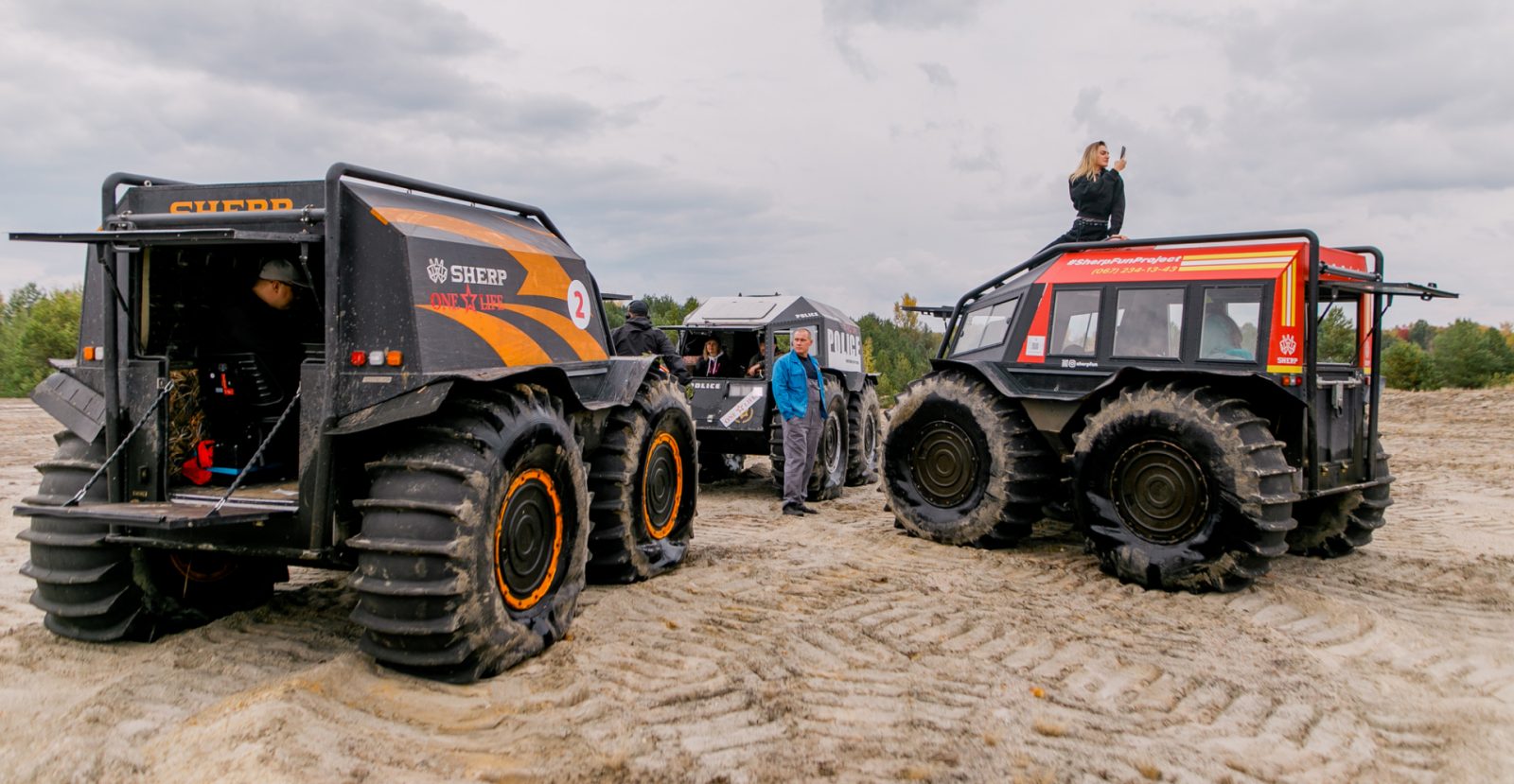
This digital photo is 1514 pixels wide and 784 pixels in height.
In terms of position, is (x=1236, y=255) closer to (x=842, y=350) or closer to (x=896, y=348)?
(x=842, y=350)

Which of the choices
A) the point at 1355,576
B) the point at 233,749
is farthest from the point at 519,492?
the point at 1355,576

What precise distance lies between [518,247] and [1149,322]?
4.51 m

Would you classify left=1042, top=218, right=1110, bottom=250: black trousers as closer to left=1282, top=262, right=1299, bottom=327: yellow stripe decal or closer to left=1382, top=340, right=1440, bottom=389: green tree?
left=1282, top=262, right=1299, bottom=327: yellow stripe decal

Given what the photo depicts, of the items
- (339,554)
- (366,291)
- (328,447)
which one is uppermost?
(366,291)

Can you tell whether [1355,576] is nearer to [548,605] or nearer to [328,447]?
[548,605]

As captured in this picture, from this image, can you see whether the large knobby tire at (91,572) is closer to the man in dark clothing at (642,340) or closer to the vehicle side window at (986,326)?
the man in dark clothing at (642,340)

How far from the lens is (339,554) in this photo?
436cm

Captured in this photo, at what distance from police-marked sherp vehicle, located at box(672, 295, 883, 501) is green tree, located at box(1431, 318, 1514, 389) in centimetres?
1847

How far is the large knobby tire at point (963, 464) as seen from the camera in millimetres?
7645

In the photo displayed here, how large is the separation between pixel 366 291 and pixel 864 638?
9.84ft

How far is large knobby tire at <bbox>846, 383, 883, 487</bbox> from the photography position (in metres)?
12.5

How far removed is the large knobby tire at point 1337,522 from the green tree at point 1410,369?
2002cm

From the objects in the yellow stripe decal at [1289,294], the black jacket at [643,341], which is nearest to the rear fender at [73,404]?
the black jacket at [643,341]

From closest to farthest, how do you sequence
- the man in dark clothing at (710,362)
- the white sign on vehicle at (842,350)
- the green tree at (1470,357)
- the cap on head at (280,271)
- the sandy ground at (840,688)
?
the sandy ground at (840,688)
the cap on head at (280,271)
the man in dark clothing at (710,362)
the white sign on vehicle at (842,350)
the green tree at (1470,357)
